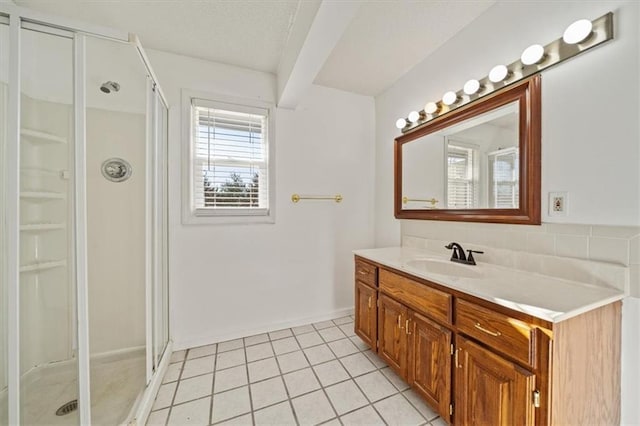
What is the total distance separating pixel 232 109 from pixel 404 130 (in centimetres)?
158

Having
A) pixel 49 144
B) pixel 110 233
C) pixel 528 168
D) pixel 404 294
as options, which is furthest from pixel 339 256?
pixel 49 144

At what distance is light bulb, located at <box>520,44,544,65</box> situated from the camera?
1226 millimetres

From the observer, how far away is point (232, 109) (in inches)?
83.7

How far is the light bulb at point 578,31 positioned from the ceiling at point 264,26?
0.58m

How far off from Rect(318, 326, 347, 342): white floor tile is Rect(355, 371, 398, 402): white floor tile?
1.73 ft

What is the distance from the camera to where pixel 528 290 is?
41.3 inches

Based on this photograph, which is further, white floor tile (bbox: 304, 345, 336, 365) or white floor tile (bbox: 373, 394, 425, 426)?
white floor tile (bbox: 304, 345, 336, 365)

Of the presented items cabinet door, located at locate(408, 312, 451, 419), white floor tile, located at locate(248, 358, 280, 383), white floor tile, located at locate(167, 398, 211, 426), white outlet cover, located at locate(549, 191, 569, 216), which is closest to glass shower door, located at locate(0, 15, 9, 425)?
white floor tile, located at locate(167, 398, 211, 426)

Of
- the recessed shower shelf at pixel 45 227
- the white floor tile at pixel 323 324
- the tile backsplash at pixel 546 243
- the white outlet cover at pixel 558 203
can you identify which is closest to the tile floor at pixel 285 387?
the white floor tile at pixel 323 324

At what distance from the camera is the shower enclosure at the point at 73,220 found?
1.02 m

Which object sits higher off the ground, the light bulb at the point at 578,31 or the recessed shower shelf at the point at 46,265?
the light bulb at the point at 578,31

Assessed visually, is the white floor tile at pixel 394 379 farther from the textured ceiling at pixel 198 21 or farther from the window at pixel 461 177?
the textured ceiling at pixel 198 21

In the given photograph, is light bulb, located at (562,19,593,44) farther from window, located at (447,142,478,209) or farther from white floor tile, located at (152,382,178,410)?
white floor tile, located at (152,382,178,410)

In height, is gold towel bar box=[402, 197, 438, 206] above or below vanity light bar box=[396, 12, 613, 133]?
below
